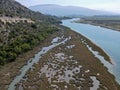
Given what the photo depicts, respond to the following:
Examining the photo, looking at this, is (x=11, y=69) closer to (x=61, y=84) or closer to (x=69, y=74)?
(x=69, y=74)

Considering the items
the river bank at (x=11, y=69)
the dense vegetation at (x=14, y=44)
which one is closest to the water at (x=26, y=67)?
the river bank at (x=11, y=69)

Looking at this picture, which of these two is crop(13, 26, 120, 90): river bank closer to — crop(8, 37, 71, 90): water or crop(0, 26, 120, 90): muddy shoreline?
crop(0, 26, 120, 90): muddy shoreline

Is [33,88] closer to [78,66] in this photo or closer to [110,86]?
[110,86]

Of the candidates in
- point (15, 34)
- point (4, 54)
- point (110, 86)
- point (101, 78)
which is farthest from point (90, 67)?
point (15, 34)

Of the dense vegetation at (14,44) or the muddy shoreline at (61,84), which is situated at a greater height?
the dense vegetation at (14,44)

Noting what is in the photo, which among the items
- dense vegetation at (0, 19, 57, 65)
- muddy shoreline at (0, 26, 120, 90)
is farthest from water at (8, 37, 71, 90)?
dense vegetation at (0, 19, 57, 65)

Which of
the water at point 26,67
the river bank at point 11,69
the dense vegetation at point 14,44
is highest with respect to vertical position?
the dense vegetation at point 14,44

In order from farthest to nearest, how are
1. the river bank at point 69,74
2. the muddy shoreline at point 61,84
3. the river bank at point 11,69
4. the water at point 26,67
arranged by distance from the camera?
the river bank at point 11,69, the water at point 26,67, the muddy shoreline at point 61,84, the river bank at point 69,74

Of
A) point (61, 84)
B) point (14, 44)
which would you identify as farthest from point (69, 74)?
point (14, 44)

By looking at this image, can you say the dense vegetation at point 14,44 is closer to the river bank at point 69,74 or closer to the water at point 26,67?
the water at point 26,67
